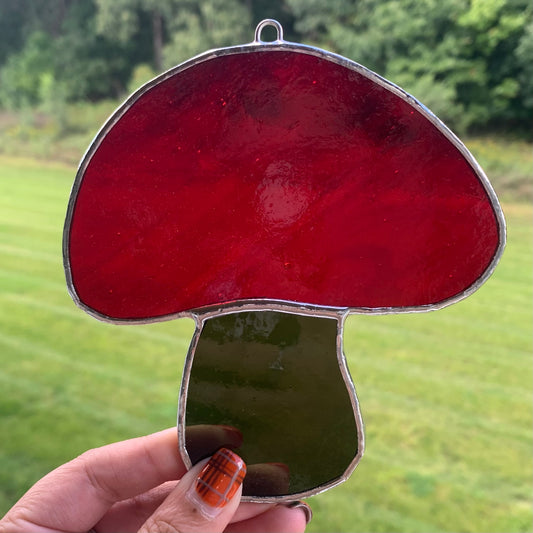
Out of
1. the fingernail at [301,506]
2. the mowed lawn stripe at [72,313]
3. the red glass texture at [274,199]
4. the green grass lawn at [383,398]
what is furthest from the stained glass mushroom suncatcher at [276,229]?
the mowed lawn stripe at [72,313]

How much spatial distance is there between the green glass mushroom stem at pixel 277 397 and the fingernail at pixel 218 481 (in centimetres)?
3

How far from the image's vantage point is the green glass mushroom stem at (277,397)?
0.74 m

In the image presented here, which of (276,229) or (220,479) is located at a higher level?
(276,229)

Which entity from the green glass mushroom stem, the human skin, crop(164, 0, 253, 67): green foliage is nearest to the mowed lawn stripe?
the human skin

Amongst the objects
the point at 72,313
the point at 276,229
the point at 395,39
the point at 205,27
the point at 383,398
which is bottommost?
the point at 383,398

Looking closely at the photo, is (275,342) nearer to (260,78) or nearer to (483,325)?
(260,78)

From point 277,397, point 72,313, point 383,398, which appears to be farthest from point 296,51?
point 72,313

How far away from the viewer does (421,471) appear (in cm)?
160

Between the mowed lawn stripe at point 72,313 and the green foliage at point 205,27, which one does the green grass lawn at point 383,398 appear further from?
the green foliage at point 205,27

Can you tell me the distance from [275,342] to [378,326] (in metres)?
1.76

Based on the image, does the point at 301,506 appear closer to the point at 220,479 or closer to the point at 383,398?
the point at 220,479

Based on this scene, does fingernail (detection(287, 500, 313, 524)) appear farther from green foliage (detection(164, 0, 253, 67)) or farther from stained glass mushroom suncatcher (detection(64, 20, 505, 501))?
green foliage (detection(164, 0, 253, 67))

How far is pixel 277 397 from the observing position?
A: 0.76 metres

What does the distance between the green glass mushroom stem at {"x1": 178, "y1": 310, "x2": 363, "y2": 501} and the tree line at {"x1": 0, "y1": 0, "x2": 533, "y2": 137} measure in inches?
137
